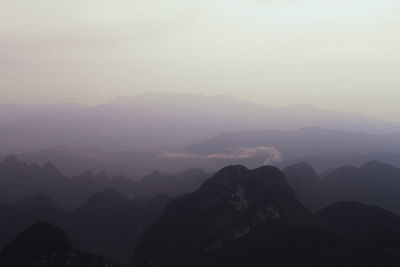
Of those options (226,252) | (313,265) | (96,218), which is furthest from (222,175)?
(96,218)

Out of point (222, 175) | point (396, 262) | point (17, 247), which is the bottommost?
point (396, 262)

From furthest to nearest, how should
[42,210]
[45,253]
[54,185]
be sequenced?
[54,185], [42,210], [45,253]

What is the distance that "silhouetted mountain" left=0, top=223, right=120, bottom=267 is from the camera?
57469 mm

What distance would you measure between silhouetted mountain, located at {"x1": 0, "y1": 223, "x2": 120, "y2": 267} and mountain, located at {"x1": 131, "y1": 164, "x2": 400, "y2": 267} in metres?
20.6

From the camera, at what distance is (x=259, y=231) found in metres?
79.8

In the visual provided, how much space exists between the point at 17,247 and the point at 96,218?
2714 inches

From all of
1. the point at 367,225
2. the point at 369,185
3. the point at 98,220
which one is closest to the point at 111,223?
the point at 98,220

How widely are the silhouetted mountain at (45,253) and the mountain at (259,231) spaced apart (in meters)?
20.6

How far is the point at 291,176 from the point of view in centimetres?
16388

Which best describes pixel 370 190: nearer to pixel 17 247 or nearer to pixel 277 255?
pixel 277 255

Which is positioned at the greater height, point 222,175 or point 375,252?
point 222,175

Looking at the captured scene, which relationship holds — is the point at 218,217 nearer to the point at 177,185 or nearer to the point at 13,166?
the point at 177,185

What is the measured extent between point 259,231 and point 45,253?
124 feet

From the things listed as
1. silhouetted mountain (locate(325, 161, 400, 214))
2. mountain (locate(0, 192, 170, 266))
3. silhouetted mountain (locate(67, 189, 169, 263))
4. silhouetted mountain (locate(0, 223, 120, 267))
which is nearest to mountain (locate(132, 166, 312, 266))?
silhouetted mountain (locate(0, 223, 120, 267))
